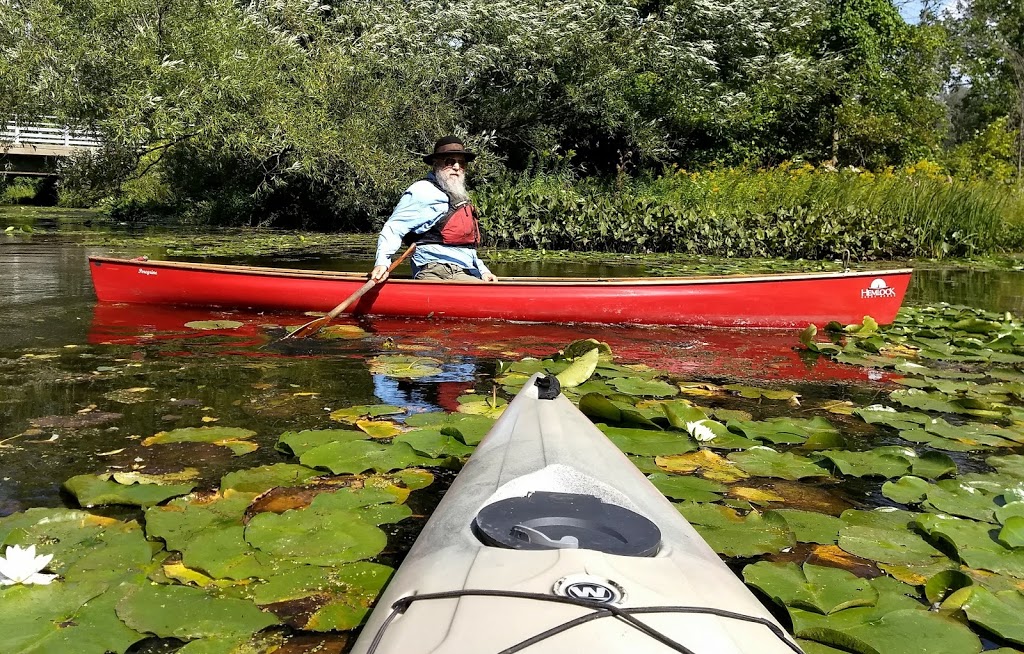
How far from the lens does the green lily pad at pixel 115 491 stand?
2.39m

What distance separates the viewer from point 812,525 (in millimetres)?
2326

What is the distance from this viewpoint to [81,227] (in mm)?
15922

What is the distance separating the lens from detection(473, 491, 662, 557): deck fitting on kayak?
4.76 ft

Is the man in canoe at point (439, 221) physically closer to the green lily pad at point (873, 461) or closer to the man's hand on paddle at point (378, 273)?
the man's hand on paddle at point (378, 273)

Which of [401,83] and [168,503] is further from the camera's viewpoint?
[401,83]

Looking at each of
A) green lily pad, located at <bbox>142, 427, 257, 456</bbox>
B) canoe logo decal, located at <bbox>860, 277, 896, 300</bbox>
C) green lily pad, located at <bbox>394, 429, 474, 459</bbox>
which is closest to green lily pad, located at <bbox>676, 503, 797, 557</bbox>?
green lily pad, located at <bbox>394, 429, 474, 459</bbox>

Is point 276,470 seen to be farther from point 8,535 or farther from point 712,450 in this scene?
point 712,450

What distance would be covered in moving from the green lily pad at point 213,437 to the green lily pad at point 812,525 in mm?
1818

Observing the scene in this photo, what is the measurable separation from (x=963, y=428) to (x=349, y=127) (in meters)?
12.2

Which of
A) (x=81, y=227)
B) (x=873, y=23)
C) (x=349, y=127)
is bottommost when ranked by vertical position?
(x=81, y=227)

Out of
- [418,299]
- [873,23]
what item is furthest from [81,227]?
[873,23]

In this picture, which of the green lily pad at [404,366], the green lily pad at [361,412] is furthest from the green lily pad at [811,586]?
the green lily pad at [404,366]

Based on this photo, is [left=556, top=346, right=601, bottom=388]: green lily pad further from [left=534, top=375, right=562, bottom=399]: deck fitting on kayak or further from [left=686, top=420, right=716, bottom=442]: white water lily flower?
[left=534, top=375, right=562, bottom=399]: deck fitting on kayak

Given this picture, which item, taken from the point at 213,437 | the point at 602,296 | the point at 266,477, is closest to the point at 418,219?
the point at 602,296
